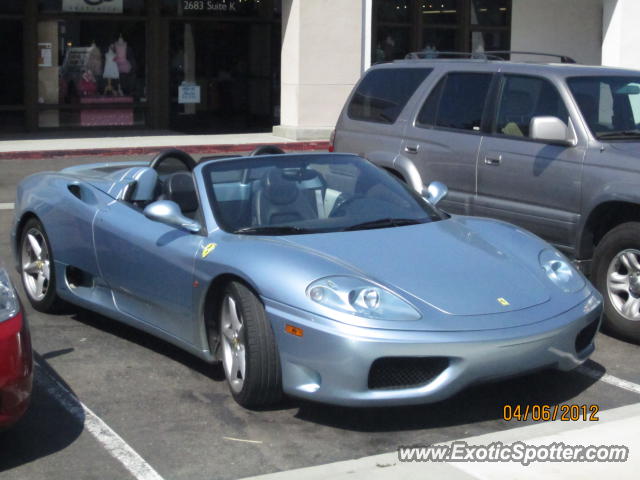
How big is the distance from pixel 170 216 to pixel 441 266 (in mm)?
1599

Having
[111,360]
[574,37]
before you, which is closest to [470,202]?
[111,360]

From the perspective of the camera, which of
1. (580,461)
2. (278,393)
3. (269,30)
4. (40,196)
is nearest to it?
(580,461)

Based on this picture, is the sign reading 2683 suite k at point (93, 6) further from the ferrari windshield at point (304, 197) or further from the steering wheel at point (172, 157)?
the ferrari windshield at point (304, 197)

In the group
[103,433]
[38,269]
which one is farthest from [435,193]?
[38,269]

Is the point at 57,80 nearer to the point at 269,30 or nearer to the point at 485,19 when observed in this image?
the point at 269,30

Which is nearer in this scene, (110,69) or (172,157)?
(172,157)

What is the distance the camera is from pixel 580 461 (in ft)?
15.6

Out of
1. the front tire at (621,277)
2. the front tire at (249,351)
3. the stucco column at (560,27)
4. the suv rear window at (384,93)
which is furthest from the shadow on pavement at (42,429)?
the stucco column at (560,27)

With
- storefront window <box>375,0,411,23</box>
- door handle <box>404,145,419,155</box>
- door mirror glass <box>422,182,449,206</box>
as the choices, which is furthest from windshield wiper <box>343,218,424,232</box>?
storefront window <box>375,0,411,23</box>

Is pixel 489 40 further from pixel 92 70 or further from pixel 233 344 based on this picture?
pixel 233 344

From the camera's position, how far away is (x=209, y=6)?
2177 centimetres

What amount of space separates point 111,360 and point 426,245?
2150 millimetres

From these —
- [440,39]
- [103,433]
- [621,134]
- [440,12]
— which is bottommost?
[103,433]

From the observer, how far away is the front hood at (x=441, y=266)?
5364 mm
